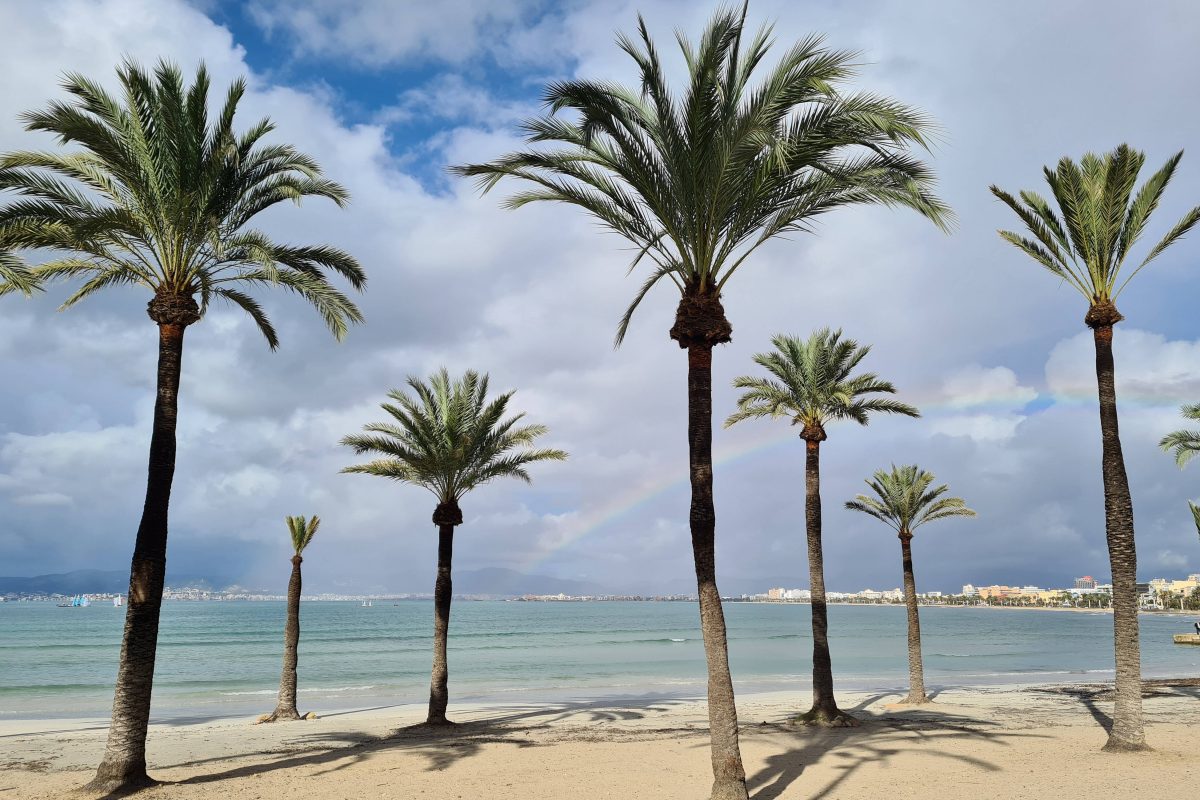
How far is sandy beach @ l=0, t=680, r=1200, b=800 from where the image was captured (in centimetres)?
1127

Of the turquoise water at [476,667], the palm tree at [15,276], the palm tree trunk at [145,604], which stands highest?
the palm tree at [15,276]

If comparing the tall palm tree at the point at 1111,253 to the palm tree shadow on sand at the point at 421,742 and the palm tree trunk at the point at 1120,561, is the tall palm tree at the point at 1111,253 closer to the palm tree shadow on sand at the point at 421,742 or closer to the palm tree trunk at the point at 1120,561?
the palm tree trunk at the point at 1120,561

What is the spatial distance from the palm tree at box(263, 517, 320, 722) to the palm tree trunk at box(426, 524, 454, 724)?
4.27 m

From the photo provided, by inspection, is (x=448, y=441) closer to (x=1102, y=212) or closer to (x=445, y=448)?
(x=445, y=448)

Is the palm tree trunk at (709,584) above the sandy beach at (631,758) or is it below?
above

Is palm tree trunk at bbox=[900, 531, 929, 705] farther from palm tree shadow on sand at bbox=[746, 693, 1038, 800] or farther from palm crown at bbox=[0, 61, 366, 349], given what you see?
palm crown at bbox=[0, 61, 366, 349]

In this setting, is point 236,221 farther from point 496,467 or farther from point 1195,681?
point 1195,681

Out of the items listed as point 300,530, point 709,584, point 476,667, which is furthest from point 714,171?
point 476,667

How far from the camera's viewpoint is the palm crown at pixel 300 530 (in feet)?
79.5

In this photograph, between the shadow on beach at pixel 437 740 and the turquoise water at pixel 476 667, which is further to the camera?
the turquoise water at pixel 476 667

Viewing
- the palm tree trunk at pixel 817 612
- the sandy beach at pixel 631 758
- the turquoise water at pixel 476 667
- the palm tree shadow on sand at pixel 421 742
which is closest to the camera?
the sandy beach at pixel 631 758

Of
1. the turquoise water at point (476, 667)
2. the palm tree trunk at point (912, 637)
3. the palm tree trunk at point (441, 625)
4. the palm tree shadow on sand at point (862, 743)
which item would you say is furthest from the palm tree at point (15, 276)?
the palm tree trunk at point (912, 637)

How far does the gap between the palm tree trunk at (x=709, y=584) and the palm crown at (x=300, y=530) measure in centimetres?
1718

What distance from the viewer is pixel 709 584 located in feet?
33.3
